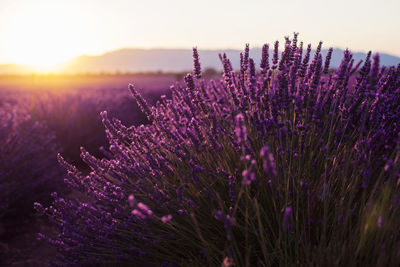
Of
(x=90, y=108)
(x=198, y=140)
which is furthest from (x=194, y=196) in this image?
(x=90, y=108)

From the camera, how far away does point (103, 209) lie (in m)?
2.26

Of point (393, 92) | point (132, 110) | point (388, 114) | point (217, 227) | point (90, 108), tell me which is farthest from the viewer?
point (132, 110)

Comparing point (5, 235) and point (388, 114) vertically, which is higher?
point (388, 114)

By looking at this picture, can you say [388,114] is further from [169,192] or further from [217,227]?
[169,192]

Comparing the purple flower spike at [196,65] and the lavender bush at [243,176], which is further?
the purple flower spike at [196,65]

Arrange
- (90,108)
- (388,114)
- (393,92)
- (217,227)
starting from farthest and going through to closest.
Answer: (90,108) → (393,92) → (388,114) → (217,227)

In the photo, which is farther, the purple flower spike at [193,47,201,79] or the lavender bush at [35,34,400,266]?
the purple flower spike at [193,47,201,79]

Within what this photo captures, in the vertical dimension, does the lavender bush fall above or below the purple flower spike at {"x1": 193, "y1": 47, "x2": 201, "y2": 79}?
below

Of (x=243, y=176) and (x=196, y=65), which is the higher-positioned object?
(x=196, y=65)

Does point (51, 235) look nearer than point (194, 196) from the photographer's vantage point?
No

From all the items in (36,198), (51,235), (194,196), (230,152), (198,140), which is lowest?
(51,235)

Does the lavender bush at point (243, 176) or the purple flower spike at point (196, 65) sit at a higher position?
the purple flower spike at point (196, 65)

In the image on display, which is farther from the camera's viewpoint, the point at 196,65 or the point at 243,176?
the point at 196,65

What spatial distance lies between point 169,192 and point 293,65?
1.01 metres
